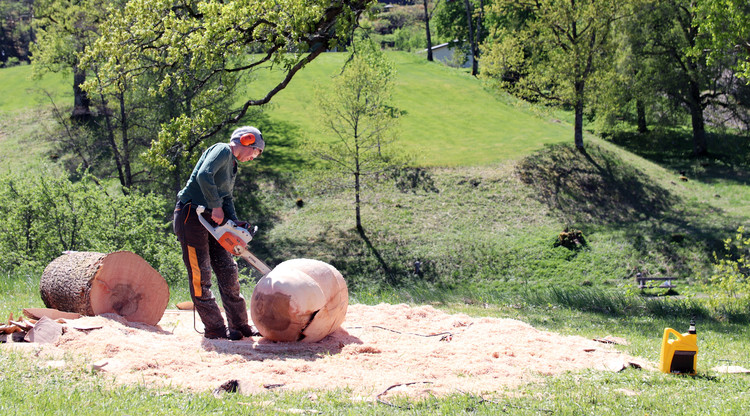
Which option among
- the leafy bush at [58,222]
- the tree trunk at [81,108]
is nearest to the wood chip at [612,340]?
the leafy bush at [58,222]

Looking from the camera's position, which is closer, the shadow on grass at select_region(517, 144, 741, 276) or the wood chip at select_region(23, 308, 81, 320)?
the wood chip at select_region(23, 308, 81, 320)

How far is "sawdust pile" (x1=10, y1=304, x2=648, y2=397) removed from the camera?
5.64m

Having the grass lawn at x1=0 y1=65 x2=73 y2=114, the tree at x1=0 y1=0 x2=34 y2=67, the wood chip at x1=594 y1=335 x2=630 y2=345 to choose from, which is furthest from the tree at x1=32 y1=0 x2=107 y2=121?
the tree at x1=0 y1=0 x2=34 y2=67

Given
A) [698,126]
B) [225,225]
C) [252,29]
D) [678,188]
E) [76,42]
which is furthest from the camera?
[698,126]

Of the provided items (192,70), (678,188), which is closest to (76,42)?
(192,70)

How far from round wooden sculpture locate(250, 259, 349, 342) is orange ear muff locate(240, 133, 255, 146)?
4.88ft

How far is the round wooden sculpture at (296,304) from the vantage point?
7.13 meters

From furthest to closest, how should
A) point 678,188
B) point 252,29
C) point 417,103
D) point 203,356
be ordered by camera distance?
point 417,103, point 678,188, point 252,29, point 203,356

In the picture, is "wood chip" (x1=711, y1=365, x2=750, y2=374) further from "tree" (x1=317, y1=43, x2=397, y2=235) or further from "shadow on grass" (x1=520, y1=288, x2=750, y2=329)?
"tree" (x1=317, y1=43, x2=397, y2=235)

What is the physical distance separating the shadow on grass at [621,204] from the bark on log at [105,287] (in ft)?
71.8

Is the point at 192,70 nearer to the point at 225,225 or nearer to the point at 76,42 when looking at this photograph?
the point at 225,225

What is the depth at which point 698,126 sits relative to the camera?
125 feet

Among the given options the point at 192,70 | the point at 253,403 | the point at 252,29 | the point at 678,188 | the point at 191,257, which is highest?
the point at 252,29

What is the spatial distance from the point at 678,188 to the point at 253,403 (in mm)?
32866
